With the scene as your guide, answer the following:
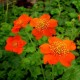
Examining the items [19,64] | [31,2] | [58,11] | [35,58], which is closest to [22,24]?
[35,58]

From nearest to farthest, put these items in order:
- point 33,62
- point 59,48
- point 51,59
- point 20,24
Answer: point 51,59 < point 59,48 < point 20,24 < point 33,62

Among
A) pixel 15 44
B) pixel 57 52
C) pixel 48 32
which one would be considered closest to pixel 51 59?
pixel 57 52

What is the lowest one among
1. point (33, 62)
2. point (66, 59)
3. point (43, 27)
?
point (33, 62)

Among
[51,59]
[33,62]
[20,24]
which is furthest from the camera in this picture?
[33,62]

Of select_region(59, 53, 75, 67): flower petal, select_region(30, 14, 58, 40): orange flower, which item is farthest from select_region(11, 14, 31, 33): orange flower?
select_region(59, 53, 75, 67): flower petal

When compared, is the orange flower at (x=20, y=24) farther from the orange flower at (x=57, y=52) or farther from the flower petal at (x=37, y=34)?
the orange flower at (x=57, y=52)

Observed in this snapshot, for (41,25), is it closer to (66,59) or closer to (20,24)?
(20,24)

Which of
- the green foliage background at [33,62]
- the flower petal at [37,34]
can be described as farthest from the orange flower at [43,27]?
the green foliage background at [33,62]
